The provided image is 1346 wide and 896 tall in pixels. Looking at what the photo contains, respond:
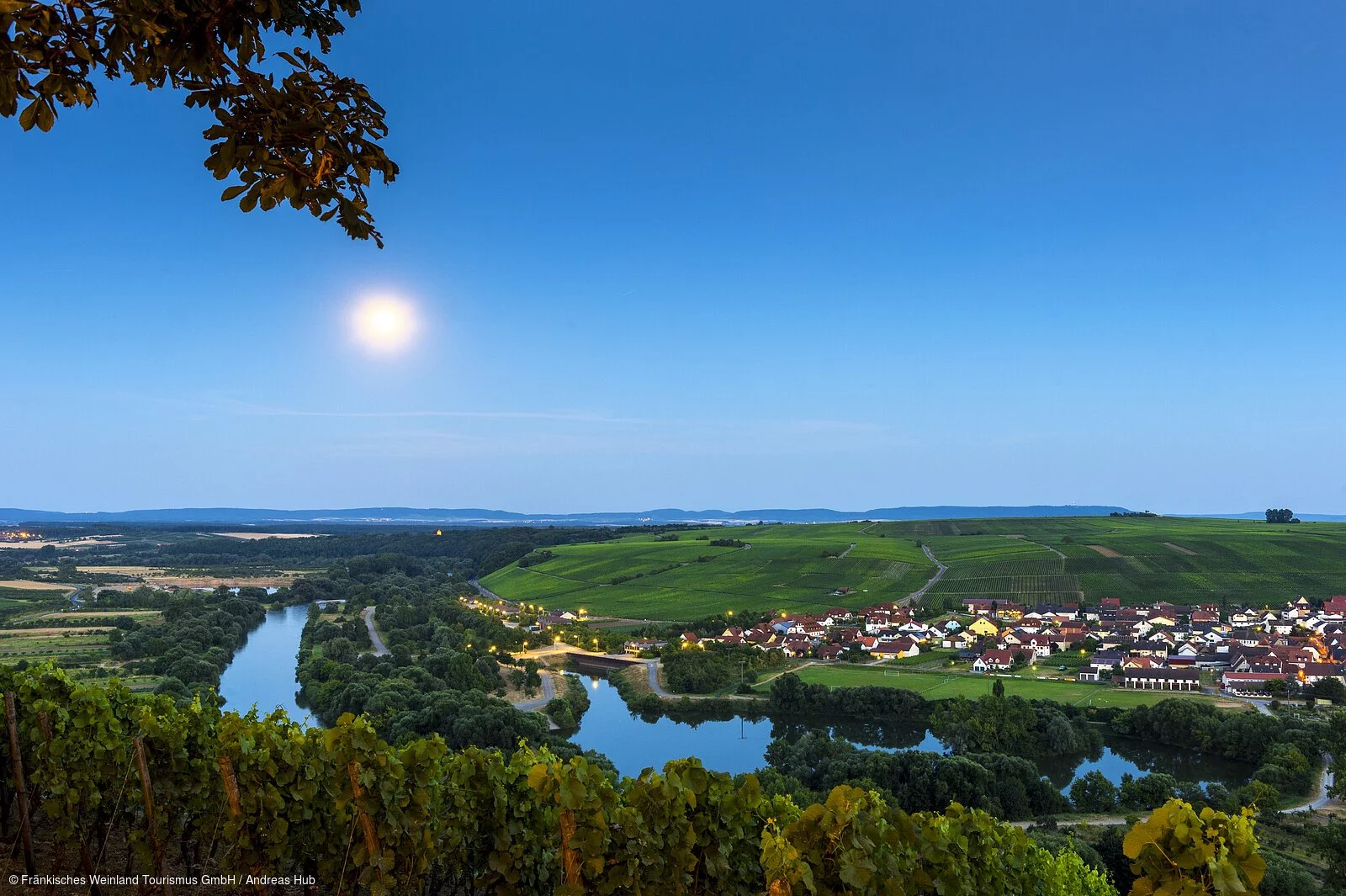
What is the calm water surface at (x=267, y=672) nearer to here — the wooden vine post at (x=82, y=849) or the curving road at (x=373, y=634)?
the curving road at (x=373, y=634)

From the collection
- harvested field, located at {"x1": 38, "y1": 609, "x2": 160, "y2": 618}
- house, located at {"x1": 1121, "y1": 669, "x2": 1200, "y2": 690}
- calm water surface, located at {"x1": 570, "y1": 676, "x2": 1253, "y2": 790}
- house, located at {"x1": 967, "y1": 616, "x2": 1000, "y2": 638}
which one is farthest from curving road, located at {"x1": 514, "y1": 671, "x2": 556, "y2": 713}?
harvested field, located at {"x1": 38, "y1": 609, "x2": 160, "y2": 618}

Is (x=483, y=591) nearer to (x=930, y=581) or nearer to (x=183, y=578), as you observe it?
(x=183, y=578)

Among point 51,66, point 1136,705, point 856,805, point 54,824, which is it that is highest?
point 51,66

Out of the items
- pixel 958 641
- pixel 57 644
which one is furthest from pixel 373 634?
pixel 958 641

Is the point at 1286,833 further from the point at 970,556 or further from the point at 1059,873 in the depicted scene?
the point at 970,556

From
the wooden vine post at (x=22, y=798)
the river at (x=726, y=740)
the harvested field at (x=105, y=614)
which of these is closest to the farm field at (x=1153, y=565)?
the river at (x=726, y=740)

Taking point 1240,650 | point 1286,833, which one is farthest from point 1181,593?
point 1286,833

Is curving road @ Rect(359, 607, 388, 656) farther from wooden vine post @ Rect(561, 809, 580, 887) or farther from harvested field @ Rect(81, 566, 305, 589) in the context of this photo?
wooden vine post @ Rect(561, 809, 580, 887)
